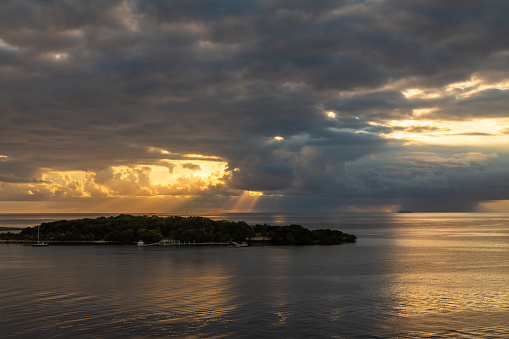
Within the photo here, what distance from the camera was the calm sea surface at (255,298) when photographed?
5672 cm

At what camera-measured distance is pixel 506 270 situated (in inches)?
4446

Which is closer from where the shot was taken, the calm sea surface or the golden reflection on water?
the calm sea surface

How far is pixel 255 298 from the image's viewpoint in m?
75.8

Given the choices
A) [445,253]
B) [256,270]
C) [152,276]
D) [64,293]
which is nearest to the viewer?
[64,293]

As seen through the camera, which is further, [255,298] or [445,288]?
[445,288]

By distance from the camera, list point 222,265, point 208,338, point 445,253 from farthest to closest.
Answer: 1. point 445,253
2. point 222,265
3. point 208,338

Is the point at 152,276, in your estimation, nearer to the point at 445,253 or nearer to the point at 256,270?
the point at 256,270

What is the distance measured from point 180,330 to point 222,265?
67910 mm

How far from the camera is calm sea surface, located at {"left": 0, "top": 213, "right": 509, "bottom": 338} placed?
5672 cm

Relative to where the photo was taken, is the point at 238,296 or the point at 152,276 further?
the point at 152,276

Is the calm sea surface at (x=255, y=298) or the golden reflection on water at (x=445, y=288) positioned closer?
the calm sea surface at (x=255, y=298)

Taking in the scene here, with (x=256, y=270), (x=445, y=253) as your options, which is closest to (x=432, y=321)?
(x=256, y=270)

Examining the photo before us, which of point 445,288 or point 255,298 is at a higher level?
point 255,298

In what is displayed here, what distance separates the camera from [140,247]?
612ft
